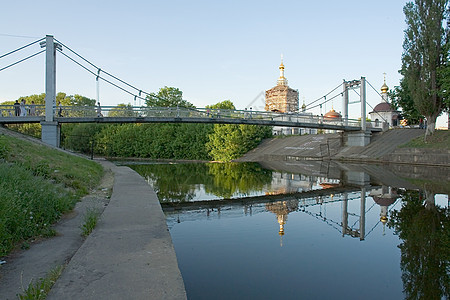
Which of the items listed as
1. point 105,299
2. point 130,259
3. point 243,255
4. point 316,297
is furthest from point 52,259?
point 316,297

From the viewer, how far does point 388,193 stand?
1258cm

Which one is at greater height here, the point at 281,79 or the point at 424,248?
the point at 281,79

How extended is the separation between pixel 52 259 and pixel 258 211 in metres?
6.16

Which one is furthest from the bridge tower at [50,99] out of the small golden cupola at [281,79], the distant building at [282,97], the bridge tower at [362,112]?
the small golden cupola at [281,79]

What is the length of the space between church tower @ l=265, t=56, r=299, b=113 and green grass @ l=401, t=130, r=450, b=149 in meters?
73.6

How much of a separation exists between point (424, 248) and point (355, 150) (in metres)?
32.9

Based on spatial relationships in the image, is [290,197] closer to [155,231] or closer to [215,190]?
[215,190]

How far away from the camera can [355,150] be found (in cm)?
3694

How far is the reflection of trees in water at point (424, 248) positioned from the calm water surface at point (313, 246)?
14mm

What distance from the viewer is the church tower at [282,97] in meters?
106

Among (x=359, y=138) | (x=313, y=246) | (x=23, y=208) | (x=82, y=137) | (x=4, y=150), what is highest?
(x=82, y=137)

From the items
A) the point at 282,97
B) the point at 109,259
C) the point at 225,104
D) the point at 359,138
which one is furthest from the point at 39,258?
the point at 282,97

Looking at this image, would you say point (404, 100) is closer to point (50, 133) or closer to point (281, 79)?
point (50, 133)

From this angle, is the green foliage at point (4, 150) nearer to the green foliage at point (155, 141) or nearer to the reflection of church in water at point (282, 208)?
the reflection of church in water at point (282, 208)
